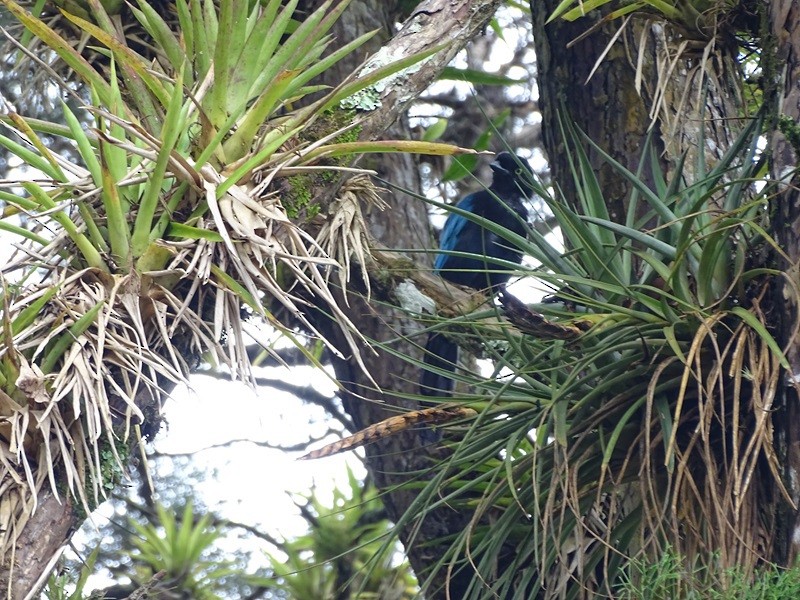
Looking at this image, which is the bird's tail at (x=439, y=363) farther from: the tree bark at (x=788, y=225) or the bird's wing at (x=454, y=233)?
the tree bark at (x=788, y=225)

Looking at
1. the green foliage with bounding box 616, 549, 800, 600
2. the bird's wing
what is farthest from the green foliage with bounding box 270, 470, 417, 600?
the green foliage with bounding box 616, 549, 800, 600

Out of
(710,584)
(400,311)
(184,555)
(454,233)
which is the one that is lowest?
(710,584)

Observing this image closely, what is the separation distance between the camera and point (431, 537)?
290 cm

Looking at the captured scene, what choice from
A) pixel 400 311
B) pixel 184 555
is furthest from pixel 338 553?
pixel 400 311

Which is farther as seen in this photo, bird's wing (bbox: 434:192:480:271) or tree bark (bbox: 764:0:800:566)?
bird's wing (bbox: 434:192:480:271)

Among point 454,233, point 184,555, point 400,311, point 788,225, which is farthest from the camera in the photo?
point 454,233

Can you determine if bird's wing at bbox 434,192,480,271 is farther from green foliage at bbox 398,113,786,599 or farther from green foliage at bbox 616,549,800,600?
green foliage at bbox 616,549,800,600

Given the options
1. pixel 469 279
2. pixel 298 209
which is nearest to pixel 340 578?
pixel 469 279

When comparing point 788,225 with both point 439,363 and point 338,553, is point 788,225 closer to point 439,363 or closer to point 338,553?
point 439,363

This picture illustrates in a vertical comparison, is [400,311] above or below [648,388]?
above

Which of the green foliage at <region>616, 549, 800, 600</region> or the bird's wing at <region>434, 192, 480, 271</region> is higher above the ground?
the bird's wing at <region>434, 192, 480, 271</region>

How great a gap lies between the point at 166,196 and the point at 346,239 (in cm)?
51

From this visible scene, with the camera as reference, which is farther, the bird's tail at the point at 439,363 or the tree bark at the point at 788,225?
the bird's tail at the point at 439,363

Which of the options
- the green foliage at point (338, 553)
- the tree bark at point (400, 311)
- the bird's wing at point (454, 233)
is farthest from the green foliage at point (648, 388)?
the bird's wing at point (454, 233)
